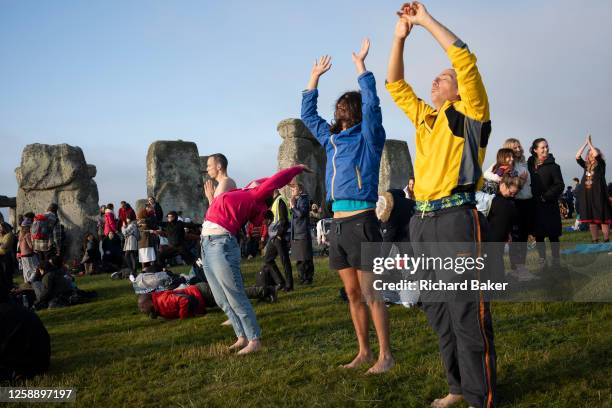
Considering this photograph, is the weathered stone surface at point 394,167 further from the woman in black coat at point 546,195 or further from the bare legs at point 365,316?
the bare legs at point 365,316

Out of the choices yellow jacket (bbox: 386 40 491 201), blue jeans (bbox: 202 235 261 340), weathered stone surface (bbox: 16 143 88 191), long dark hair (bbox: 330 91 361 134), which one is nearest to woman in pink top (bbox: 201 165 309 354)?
blue jeans (bbox: 202 235 261 340)

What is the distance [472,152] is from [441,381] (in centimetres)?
164

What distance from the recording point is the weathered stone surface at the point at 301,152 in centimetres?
2449

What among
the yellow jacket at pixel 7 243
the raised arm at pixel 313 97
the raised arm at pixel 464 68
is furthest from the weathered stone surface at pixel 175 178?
the raised arm at pixel 464 68

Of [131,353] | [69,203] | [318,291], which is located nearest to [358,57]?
[131,353]

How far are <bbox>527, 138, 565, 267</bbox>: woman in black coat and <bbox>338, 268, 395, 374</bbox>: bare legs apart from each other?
439 centimetres

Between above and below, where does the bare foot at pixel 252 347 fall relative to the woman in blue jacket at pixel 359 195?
below

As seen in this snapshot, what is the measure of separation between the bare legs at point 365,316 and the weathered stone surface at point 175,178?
1656 cm

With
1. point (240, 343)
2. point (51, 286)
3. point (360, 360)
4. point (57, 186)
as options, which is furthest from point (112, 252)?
point (360, 360)

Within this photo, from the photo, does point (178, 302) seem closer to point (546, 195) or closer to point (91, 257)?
point (546, 195)

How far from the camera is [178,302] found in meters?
7.46

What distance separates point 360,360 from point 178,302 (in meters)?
3.67

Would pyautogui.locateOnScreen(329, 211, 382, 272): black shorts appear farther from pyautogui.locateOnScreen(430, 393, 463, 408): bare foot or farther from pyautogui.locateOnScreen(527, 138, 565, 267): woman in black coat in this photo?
pyautogui.locateOnScreen(527, 138, 565, 267): woman in black coat

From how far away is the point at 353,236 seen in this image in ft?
13.9
